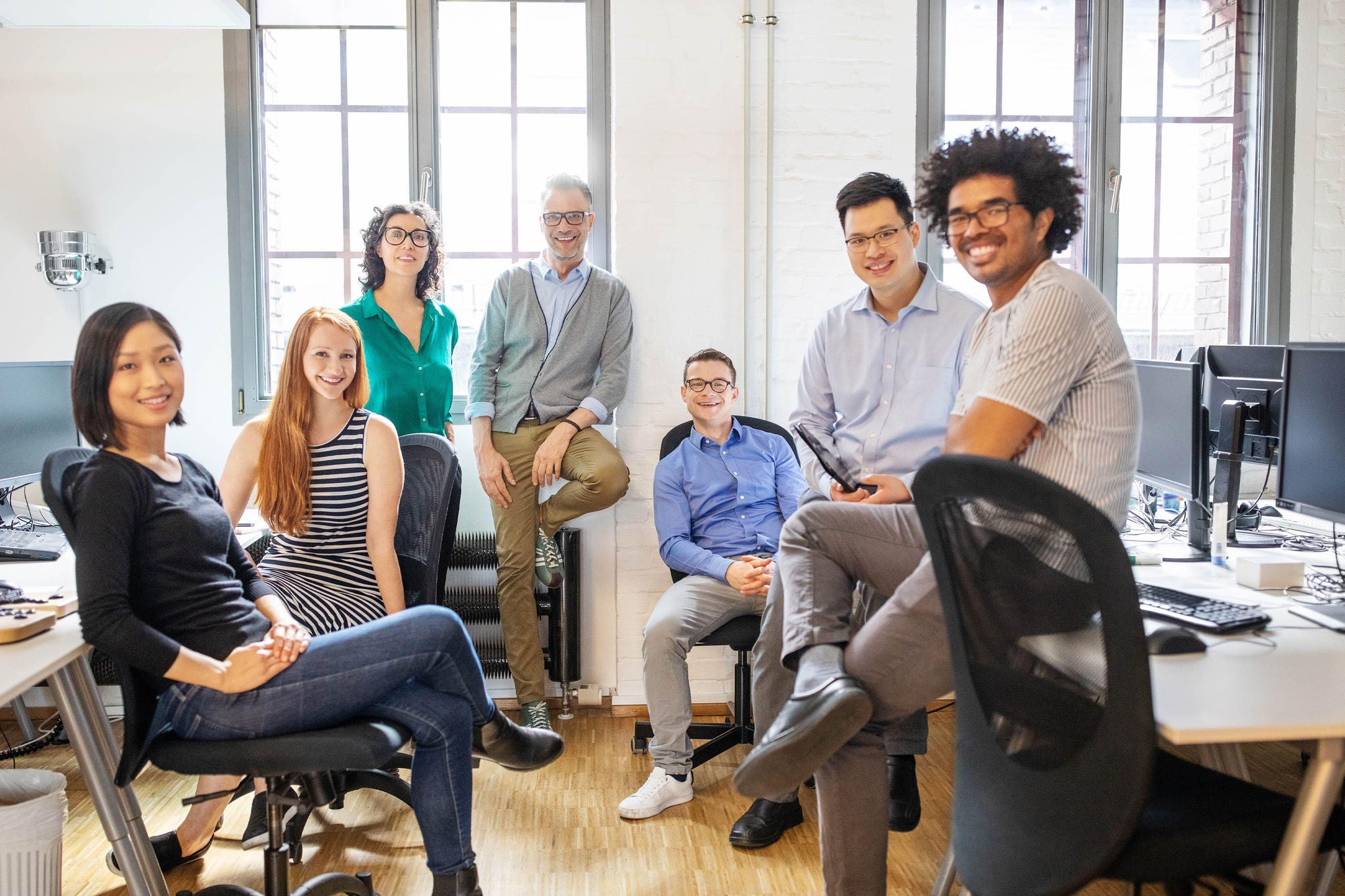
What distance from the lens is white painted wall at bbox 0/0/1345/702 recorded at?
3.31 m

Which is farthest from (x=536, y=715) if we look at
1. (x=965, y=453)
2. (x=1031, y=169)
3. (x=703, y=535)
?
(x=1031, y=169)

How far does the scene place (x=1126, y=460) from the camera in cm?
161

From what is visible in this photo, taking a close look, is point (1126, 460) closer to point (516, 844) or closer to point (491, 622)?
point (516, 844)

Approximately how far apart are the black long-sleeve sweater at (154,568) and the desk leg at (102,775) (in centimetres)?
22

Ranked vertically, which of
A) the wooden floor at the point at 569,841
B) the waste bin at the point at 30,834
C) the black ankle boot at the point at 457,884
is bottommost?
the wooden floor at the point at 569,841

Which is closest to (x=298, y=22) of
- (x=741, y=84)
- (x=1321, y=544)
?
(x=741, y=84)

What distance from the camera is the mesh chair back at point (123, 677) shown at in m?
1.62

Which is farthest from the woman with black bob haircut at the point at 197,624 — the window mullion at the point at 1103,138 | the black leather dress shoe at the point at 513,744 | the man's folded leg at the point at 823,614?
the window mullion at the point at 1103,138

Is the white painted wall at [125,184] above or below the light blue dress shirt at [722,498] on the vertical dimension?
above

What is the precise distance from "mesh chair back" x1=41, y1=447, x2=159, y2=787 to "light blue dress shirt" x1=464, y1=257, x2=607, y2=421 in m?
1.56

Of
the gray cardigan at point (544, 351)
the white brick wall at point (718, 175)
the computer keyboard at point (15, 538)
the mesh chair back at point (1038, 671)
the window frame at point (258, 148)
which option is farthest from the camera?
the window frame at point (258, 148)

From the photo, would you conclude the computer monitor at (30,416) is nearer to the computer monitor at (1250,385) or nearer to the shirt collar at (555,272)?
the shirt collar at (555,272)

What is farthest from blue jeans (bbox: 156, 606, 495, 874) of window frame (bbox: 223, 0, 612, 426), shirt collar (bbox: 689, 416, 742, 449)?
window frame (bbox: 223, 0, 612, 426)

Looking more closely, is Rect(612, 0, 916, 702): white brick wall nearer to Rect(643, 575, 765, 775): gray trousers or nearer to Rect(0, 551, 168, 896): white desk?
Rect(643, 575, 765, 775): gray trousers
